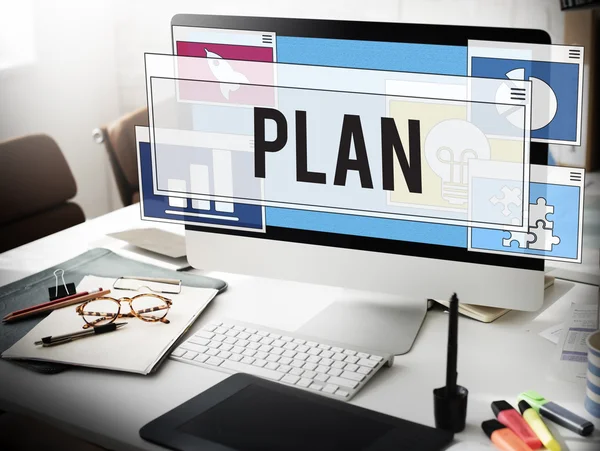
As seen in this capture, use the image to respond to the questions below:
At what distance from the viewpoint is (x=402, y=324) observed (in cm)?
126

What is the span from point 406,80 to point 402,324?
0.38m

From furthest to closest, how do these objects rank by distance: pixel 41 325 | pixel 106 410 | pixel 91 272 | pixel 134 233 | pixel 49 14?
pixel 49 14 → pixel 134 233 → pixel 91 272 → pixel 41 325 → pixel 106 410

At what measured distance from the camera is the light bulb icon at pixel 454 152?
1.12 m

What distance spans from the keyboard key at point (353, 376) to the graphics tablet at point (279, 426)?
0.06 meters

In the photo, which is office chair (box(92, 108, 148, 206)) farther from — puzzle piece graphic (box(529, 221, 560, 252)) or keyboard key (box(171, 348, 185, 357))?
puzzle piece graphic (box(529, 221, 560, 252))

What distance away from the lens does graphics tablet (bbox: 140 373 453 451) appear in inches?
37.6

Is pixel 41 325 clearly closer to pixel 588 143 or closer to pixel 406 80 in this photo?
pixel 406 80

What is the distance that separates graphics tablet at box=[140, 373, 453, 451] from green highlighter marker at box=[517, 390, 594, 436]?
0.41 feet

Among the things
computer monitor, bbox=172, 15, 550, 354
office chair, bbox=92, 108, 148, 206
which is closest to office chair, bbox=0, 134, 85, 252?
office chair, bbox=92, 108, 148, 206

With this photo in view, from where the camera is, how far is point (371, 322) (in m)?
1.27

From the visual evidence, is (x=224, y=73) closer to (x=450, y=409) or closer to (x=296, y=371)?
(x=296, y=371)

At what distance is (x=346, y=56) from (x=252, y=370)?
0.47m

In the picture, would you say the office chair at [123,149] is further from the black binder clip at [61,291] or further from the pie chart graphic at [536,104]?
the pie chart graphic at [536,104]

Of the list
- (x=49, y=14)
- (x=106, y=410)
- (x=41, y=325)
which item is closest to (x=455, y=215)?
(x=106, y=410)
